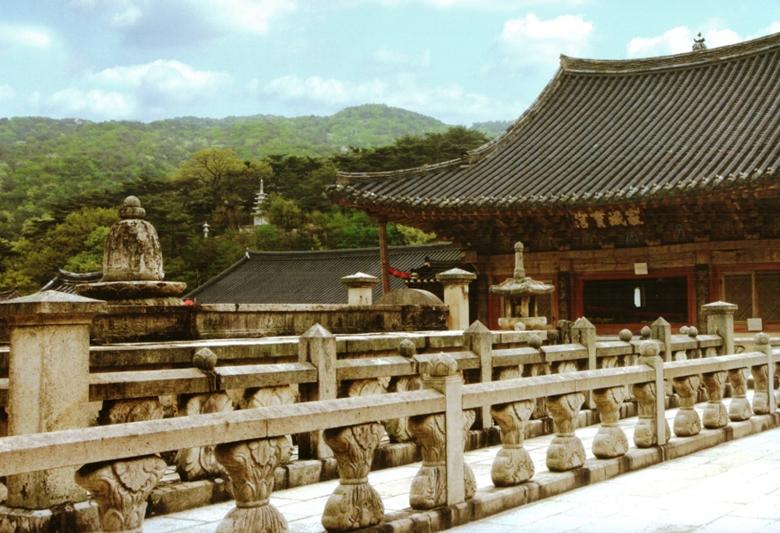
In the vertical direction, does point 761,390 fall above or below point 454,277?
below

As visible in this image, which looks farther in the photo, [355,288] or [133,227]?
[355,288]

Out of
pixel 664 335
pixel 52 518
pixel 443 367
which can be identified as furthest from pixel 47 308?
pixel 664 335

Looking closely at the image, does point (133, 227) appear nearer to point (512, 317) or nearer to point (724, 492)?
point (724, 492)

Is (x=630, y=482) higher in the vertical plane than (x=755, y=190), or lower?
lower

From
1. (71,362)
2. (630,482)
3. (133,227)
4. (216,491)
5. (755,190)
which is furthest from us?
(755,190)

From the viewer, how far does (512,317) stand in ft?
63.2

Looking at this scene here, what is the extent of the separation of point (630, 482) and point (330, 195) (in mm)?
13945

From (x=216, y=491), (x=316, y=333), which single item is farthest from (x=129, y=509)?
(x=316, y=333)

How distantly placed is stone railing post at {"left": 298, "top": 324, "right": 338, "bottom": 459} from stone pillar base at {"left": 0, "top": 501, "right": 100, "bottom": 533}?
258 cm

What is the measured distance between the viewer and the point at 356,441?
226 inches

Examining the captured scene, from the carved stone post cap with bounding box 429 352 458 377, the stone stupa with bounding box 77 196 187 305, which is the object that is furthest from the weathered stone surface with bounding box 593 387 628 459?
the stone stupa with bounding box 77 196 187 305

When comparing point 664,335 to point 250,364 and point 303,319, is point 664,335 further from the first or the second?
point 250,364

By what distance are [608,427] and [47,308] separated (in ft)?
17.7

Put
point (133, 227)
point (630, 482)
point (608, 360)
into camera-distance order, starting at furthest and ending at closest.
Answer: point (608, 360) → point (133, 227) → point (630, 482)
